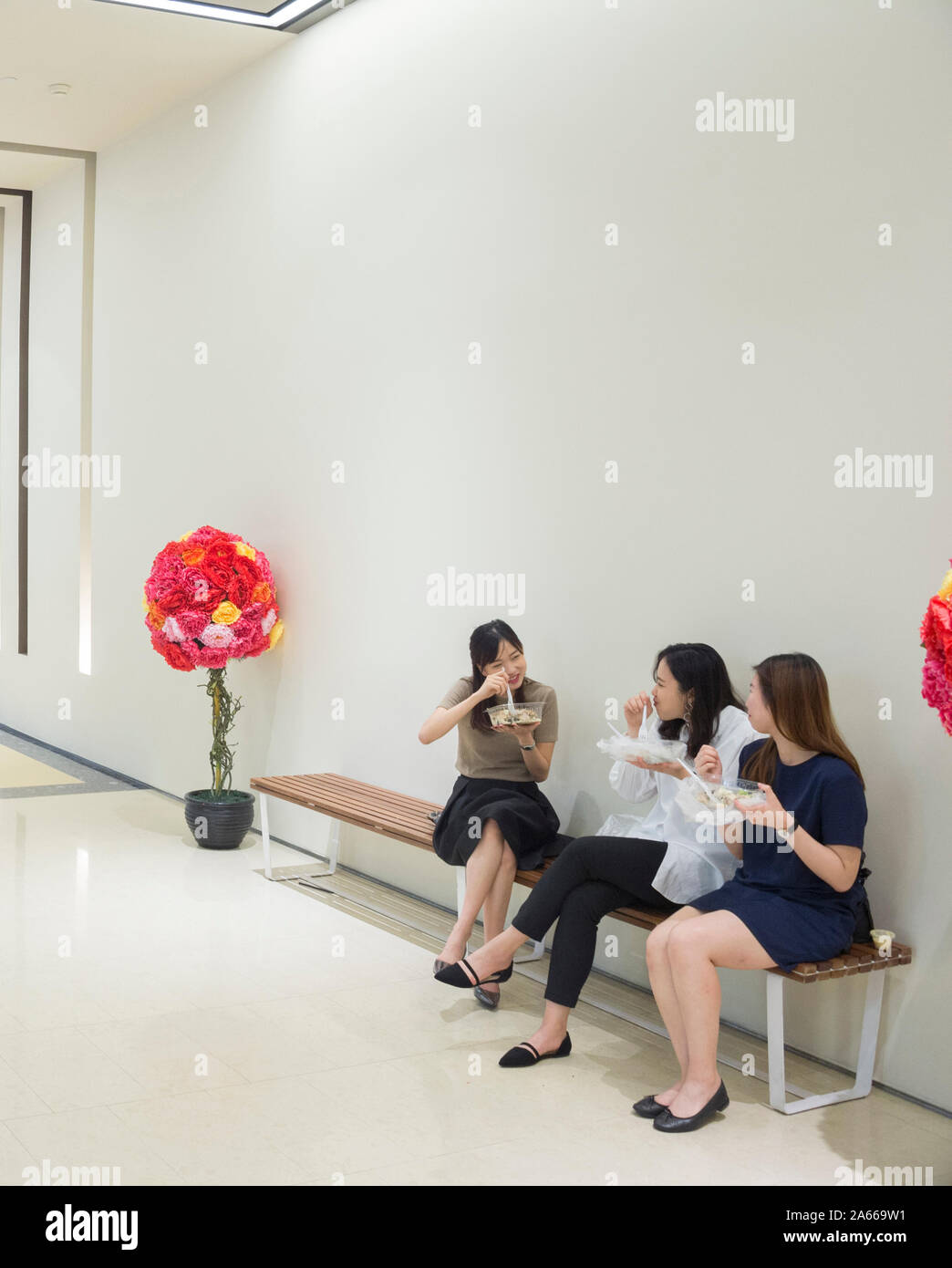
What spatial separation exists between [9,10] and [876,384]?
4701 mm

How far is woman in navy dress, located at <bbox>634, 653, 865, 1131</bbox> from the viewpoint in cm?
313

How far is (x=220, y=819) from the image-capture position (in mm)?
6004

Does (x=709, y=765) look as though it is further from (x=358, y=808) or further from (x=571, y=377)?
Result: (x=358, y=808)

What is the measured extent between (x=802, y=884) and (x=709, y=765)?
381mm

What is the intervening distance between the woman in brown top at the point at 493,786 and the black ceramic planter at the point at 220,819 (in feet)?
6.26

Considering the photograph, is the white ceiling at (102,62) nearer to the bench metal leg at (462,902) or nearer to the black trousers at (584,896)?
the bench metal leg at (462,902)

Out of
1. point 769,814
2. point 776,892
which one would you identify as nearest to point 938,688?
point 769,814

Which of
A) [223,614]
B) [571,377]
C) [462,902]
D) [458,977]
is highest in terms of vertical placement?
[571,377]

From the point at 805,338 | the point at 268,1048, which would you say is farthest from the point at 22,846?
the point at 805,338

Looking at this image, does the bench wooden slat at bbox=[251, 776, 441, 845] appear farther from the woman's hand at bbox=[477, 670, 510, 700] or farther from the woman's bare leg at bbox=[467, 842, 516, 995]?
the woman's hand at bbox=[477, 670, 510, 700]

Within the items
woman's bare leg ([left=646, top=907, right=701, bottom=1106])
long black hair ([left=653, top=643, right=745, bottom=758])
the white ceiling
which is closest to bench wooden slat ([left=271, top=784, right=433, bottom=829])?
long black hair ([left=653, top=643, right=745, bottom=758])

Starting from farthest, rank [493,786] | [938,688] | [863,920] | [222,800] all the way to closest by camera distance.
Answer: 1. [222,800]
2. [493,786]
3. [863,920]
4. [938,688]

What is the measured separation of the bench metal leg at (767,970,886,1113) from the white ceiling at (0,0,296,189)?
16.6 feet

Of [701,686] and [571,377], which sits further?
[571,377]
